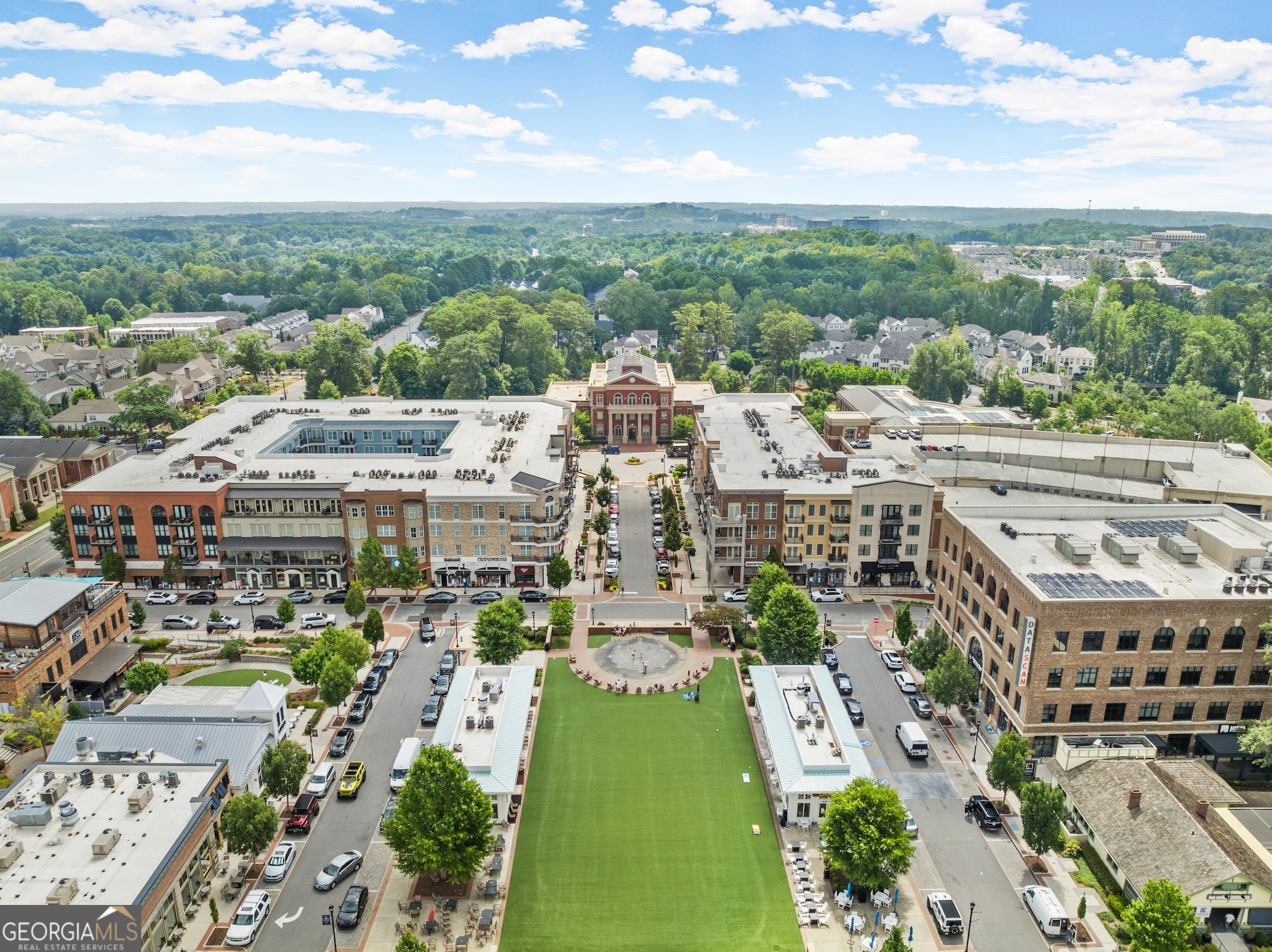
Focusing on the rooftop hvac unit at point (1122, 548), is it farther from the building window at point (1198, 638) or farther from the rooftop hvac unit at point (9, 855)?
the rooftop hvac unit at point (9, 855)

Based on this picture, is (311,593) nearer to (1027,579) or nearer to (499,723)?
(499,723)

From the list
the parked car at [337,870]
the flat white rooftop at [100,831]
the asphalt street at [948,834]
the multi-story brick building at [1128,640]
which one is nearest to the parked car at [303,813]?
the parked car at [337,870]

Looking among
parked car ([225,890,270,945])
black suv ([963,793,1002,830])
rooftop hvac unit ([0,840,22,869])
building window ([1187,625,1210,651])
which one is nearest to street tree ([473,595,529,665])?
parked car ([225,890,270,945])

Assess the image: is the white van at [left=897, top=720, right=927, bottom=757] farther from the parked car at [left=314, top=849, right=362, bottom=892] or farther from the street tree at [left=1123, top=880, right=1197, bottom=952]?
the parked car at [left=314, top=849, right=362, bottom=892]

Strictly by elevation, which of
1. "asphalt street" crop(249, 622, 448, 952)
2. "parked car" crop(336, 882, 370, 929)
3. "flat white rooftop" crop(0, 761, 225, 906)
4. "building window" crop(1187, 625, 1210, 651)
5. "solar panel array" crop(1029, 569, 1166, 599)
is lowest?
"asphalt street" crop(249, 622, 448, 952)

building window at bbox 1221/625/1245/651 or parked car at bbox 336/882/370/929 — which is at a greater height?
building window at bbox 1221/625/1245/651

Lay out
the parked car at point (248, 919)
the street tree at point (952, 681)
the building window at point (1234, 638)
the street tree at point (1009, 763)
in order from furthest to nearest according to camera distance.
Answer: the street tree at point (952, 681)
the building window at point (1234, 638)
the street tree at point (1009, 763)
the parked car at point (248, 919)
